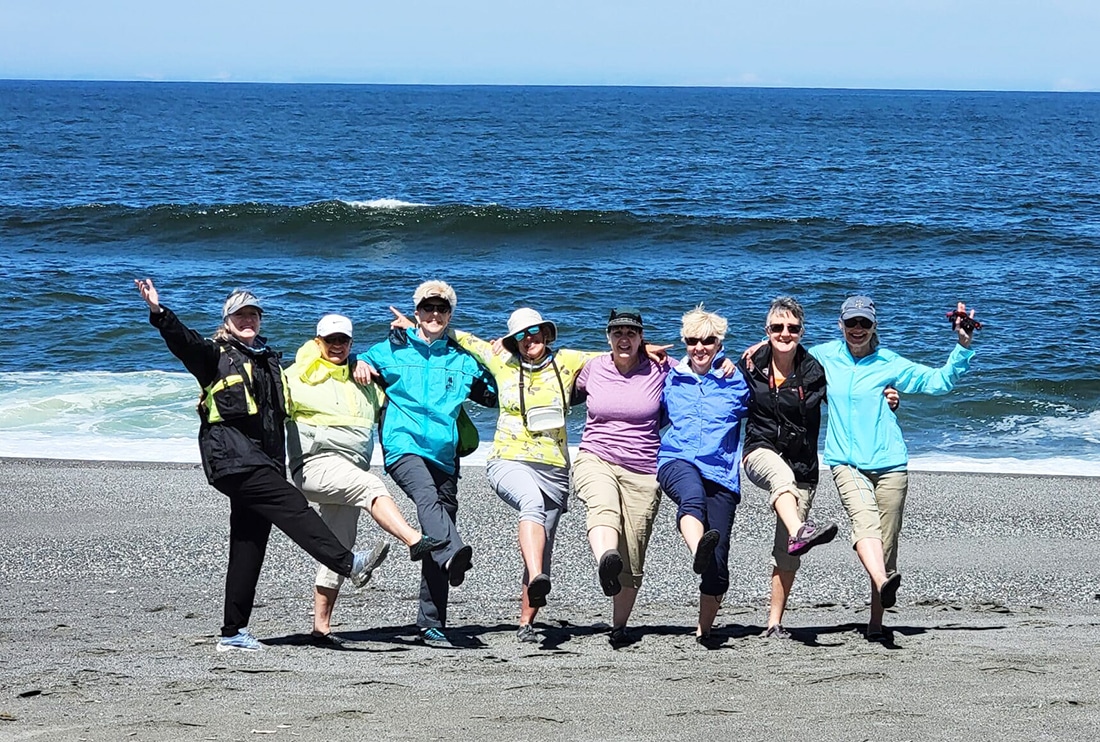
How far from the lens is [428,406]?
6.54m

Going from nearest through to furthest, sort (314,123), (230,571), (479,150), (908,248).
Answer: (230,571)
(908,248)
(479,150)
(314,123)

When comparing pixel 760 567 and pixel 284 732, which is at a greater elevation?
pixel 284 732

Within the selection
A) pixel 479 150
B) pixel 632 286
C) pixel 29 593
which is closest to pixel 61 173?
pixel 479 150

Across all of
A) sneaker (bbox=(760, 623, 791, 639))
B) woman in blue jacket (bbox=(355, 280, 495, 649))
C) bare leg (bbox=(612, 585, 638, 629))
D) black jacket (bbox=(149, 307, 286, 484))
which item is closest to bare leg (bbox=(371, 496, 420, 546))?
woman in blue jacket (bbox=(355, 280, 495, 649))

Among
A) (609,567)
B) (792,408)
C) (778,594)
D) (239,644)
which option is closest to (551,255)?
(778,594)

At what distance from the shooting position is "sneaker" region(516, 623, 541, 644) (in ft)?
21.8

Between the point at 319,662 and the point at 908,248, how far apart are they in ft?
86.4

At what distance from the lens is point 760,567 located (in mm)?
8633

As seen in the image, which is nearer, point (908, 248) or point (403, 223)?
point (908, 248)

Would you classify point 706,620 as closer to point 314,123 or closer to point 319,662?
point 319,662

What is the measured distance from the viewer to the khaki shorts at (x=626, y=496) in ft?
21.2

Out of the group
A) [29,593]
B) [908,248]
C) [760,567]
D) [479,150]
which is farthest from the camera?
[479,150]

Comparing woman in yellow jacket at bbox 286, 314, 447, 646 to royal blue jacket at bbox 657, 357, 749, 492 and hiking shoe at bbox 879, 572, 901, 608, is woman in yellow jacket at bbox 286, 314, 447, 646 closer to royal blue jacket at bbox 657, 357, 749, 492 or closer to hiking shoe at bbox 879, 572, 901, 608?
royal blue jacket at bbox 657, 357, 749, 492

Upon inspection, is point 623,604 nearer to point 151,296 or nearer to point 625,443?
point 625,443
